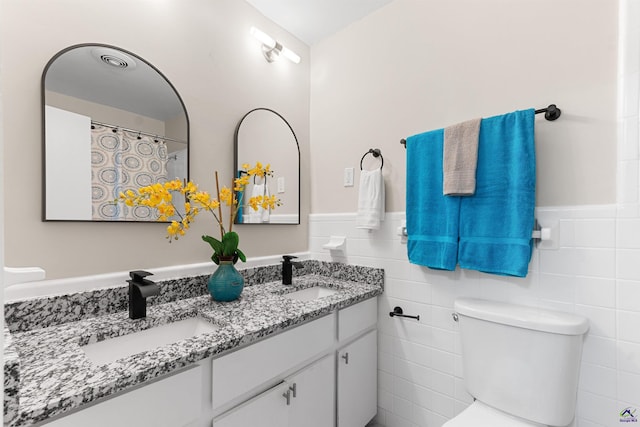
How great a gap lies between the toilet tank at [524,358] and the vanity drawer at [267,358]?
632 mm

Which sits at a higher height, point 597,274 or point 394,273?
point 597,274

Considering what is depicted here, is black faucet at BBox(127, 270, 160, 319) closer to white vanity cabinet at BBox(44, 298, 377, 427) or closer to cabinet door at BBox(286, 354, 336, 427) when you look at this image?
white vanity cabinet at BBox(44, 298, 377, 427)

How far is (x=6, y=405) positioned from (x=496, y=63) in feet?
6.52

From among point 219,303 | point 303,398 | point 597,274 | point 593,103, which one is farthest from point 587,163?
point 219,303

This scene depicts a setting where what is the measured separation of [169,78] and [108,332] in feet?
3.66

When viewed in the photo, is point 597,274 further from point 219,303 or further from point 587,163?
point 219,303

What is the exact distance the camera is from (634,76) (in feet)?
3.67

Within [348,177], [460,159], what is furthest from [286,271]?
[460,159]

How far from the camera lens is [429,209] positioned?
5.06 ft

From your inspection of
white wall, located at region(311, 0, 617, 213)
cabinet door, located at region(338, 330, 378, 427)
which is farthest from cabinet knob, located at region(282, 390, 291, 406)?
white wall, located at region(311, 0, 617, 213)

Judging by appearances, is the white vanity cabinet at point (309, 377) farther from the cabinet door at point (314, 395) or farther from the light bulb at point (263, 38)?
the light bulb at point (263, 38)

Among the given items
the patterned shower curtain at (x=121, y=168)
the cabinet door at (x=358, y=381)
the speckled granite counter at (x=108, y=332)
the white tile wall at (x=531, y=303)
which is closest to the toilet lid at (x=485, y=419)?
the white tile wall at (x=531, y=303)

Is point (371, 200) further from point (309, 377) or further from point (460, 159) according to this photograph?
point (309, 377)

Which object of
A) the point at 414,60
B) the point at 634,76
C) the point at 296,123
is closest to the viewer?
the point at 634,76
